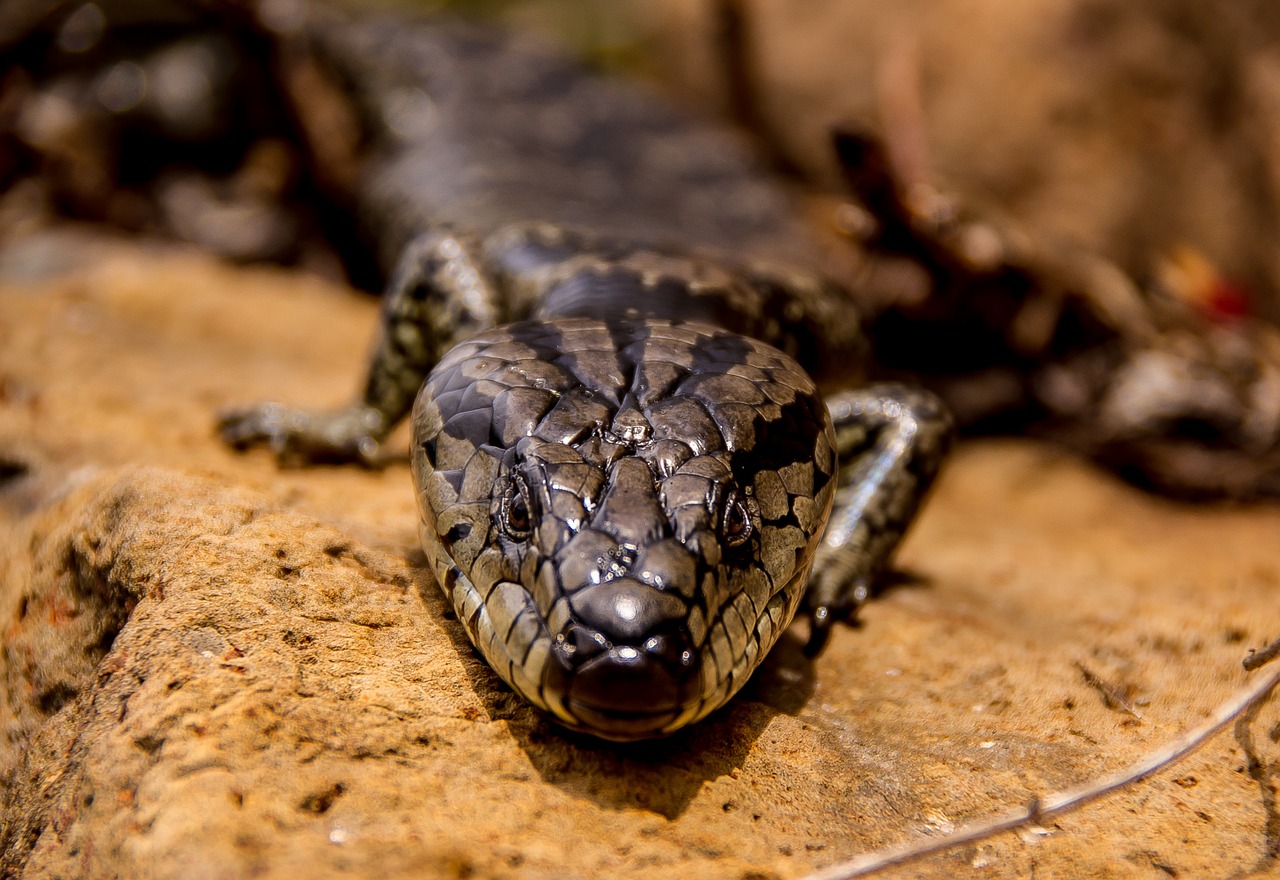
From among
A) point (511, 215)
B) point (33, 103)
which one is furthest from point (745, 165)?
point (33, 103)

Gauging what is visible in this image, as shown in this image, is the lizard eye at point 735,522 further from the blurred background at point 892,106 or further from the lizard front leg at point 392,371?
the blurred background at point 892,106

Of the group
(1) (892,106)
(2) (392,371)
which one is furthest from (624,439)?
(1) (892,106)

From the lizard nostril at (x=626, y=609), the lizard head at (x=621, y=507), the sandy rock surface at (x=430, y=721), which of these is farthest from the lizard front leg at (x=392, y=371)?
the lizard nostril at (x=626, y=609)

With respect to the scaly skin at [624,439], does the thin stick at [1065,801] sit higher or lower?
lower

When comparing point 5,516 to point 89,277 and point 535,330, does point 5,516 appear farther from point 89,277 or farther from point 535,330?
point 89,277

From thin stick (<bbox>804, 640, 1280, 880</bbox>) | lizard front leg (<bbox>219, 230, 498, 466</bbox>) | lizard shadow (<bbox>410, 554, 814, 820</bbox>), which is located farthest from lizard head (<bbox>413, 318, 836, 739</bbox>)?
lizard front leg (<bbox>219, 230, 498, 466</bbox>)

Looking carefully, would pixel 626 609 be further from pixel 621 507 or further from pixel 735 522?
pixel 735 522
